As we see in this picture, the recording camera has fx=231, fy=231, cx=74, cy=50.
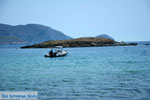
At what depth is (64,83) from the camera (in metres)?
19.2

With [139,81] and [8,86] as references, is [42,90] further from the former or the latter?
[139,81]

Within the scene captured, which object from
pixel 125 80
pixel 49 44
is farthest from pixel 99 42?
pixel 125 80

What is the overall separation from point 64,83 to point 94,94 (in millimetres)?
4385

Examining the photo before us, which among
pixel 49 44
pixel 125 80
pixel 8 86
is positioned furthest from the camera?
pixel 49 44

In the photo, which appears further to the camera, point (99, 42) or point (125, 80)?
point (99, 42)

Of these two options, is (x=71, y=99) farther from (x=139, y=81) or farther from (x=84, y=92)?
(x=139, y=81)

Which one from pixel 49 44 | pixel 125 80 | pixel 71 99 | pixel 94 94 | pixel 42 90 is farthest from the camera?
pixel 49 44

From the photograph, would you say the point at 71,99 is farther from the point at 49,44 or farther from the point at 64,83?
the point at 49,44

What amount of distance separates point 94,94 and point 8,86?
7414 mm

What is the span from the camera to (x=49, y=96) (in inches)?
591

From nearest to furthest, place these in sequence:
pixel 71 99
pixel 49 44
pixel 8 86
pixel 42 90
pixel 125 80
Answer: pixel 71 99 < pixel 42 90 < pixel 8 86 < pixel 125 80 < pixel 49 44

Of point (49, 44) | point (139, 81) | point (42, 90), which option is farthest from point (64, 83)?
point (49, 44)

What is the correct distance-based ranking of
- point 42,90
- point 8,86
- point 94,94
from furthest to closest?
point 8,86, point 42,90, point 94,94

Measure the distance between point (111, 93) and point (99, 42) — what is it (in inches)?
5207
